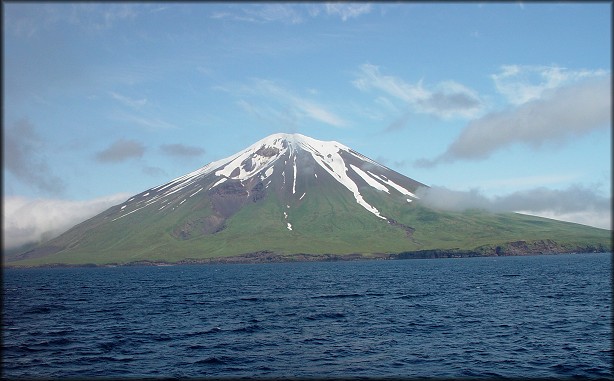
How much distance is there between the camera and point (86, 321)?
56250 mm

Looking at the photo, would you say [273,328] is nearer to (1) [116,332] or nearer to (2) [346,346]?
(2) [346,346]

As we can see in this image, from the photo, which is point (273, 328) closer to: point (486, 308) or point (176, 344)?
point (176, 344)

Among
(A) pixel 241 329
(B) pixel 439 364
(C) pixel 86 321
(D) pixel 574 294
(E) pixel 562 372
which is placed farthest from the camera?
(D) pixel 574 294

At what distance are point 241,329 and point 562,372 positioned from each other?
26.7 m

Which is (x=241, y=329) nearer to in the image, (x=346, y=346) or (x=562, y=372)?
(x=346, y=346)

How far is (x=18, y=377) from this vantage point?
32219 millimetres

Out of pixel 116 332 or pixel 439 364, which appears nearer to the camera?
pixel 439 364

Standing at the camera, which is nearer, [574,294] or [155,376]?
[155,376]

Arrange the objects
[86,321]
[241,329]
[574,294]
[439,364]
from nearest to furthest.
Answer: [439,364] → [241,329] → [86,321] → [574,294]

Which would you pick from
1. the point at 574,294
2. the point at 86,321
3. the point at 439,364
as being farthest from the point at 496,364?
the point at 574,294

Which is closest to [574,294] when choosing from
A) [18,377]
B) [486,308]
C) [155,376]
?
[486,308]

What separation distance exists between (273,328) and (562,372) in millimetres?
24822

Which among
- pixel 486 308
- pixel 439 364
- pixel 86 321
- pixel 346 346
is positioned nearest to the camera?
pixel 439 364

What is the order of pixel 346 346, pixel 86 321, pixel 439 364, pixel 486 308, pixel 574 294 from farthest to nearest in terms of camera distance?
pixel 574 294 < pixel 486 308 < pixel 86 321 < pixel 346 346 < pixel 439 364
